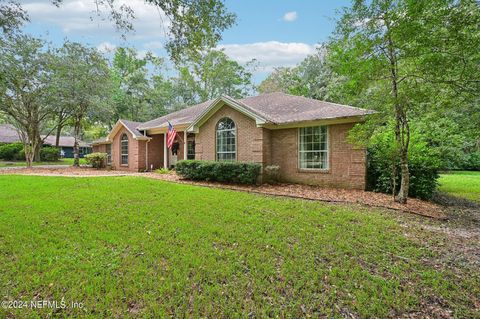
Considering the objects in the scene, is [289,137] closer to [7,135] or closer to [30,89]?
[30,89]

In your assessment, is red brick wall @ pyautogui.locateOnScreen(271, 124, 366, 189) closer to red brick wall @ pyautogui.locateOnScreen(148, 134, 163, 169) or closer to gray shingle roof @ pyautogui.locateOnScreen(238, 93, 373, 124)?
gray shingle roof @ pyautogui.locateOnScreen(238, 93, 373, 124)

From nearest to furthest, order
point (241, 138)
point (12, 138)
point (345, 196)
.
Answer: point (345, 196) → point (241, 138) → point (12, 138)

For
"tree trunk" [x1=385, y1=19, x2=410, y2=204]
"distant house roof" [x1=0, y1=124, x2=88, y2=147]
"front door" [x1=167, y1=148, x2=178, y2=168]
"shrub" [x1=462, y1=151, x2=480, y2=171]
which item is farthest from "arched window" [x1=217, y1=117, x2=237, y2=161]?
"distant house roof" [x1=0, y1=124, x2=88, y2=147]

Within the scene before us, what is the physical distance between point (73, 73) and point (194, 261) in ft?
70.1

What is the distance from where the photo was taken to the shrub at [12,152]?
29.0 meters

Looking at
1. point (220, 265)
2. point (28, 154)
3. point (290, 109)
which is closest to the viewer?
point (220, 265)

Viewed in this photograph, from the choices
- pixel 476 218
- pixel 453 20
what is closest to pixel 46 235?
pixel 453 20

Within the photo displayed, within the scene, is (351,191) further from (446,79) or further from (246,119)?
Answer: (246,119)

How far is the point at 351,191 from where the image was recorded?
31.8 ft

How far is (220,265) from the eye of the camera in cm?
379

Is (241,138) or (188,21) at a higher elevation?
(188,21)

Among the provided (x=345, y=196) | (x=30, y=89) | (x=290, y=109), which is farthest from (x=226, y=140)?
(x=30, y=89)

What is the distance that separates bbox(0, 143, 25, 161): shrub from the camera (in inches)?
1141

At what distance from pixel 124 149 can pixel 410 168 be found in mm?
18233
